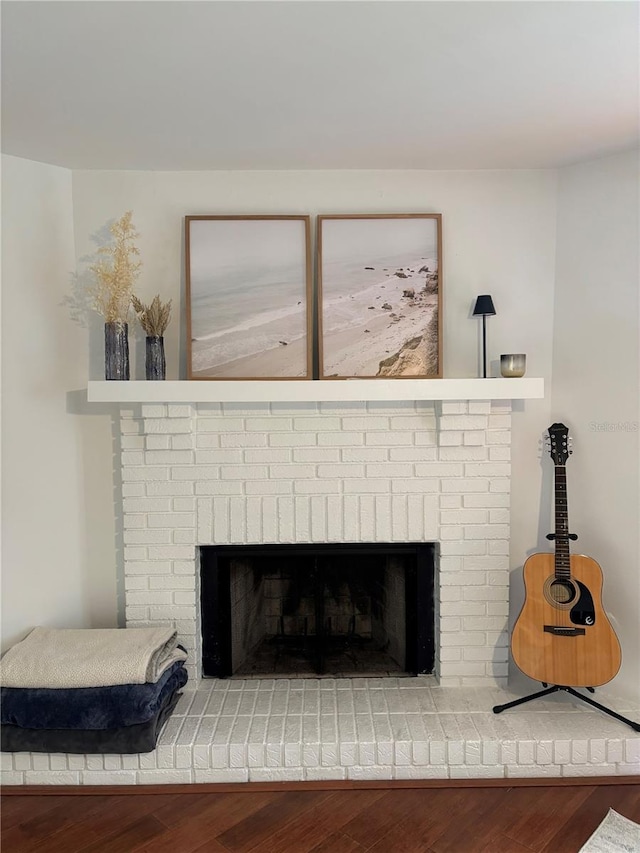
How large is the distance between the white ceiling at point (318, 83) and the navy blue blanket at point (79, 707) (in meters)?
2.03

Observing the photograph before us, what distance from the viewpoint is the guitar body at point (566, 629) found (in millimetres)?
2275

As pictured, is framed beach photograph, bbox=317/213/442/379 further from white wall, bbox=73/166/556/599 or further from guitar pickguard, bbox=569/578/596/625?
guitar pickguard, bbox=569/578/596/625

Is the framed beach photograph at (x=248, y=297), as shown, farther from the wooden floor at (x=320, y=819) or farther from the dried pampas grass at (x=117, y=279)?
the wooden floor at (x=320, y=819)

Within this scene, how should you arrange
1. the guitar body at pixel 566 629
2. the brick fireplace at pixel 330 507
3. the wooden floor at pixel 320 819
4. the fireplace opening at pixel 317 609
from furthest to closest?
the fireplace opening at pixel 317 609 → the brick fireplace at pixel 330 507 → the guitar body at pixel 566 629 → the wooden floor at pixel 320 819

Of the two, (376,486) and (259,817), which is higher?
(376,486)

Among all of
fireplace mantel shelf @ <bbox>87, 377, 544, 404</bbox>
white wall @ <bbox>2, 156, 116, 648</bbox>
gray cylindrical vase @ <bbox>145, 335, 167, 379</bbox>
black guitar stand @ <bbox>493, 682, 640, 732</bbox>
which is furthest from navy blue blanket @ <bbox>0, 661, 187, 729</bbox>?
black guitar stand @ <bbox>493, 682, 640, 732</bbox>

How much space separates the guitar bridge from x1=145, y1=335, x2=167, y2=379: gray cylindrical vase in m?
1.85

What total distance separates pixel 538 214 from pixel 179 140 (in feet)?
5.06

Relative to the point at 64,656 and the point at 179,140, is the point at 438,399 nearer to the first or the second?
the point at 179,140

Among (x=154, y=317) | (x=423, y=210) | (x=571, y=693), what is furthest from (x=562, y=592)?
(x=154, y=317)

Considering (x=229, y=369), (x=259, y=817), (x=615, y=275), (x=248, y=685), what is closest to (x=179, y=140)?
(x=229, y=369)

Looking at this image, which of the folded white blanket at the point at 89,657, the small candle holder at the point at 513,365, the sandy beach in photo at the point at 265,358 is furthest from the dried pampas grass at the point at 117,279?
the small candle holder at the point at 513,365

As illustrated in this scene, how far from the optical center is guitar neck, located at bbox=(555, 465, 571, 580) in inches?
92.2

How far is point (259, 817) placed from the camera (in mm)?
2020
